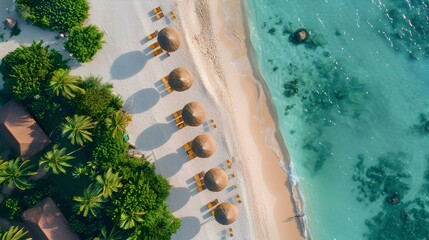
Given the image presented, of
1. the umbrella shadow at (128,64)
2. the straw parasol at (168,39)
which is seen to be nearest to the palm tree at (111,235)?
the umbrella shadow at (128,64)

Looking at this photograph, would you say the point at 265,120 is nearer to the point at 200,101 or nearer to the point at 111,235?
the point at 200,101

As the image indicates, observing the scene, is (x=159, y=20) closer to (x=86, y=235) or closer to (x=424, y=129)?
(x=86, y=235)

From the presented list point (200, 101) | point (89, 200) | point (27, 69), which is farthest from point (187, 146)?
point (27, 69)

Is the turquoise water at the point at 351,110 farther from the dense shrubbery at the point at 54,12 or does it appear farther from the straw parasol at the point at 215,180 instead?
the dense shrubbery at the point at 54,12

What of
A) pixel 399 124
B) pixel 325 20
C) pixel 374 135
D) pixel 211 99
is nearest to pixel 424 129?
pixel 399 124

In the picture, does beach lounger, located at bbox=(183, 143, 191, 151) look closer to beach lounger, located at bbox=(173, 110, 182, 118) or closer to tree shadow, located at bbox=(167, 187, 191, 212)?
beach lounger, located at bbox=(173, 110, 182, 118)
